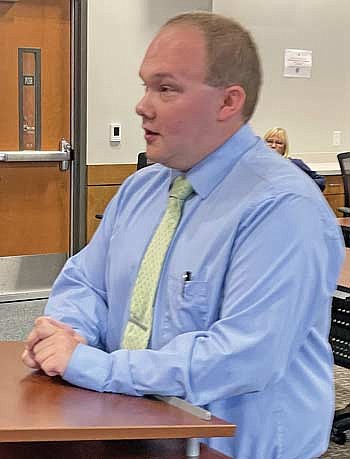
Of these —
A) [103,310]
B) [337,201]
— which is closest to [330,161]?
[337,201]

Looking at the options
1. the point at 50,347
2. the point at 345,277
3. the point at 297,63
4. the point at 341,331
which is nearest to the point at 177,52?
the point at 50,347

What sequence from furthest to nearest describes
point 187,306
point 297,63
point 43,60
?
point 297,63, point 43,60, point 187,306

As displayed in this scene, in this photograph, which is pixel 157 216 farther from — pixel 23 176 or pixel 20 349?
pixel 23 176

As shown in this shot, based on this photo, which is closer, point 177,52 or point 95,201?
point 177,52

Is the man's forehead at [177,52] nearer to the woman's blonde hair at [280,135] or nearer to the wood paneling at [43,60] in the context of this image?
the wood paneling at [43,60]

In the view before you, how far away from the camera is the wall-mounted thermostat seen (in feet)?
21.8

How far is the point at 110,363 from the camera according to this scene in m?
1.38

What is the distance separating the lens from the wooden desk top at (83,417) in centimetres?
117

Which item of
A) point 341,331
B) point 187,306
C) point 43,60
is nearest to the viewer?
point 187,306

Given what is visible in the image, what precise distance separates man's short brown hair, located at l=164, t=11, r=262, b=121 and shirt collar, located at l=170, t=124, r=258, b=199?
79mm

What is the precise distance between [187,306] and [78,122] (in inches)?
206

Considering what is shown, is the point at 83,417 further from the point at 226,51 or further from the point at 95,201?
the point at 95,201

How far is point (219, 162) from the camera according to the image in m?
1.52

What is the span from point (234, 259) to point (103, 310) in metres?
0.39
